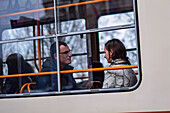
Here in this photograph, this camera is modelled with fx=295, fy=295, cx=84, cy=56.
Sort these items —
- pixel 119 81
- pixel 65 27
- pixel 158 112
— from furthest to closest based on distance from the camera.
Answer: pixel 65 27
pixel 119 81
pixel 158 112

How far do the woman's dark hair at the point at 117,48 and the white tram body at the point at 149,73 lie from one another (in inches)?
7.2

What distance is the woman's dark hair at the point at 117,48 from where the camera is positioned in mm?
2723

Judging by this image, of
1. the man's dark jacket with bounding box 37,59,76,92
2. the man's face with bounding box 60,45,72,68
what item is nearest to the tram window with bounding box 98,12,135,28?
the man's face with bounding box 60,45,72,68

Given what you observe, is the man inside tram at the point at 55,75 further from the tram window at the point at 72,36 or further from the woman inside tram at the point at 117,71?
the woman inside tram at the point at 117,71

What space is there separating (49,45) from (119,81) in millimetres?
797

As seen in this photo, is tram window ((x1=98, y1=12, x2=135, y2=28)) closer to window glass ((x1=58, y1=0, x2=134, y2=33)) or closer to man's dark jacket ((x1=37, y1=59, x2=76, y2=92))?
window glass ((x1=58, y1=0, x2=134, y2=33))

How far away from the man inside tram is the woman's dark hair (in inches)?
15.8

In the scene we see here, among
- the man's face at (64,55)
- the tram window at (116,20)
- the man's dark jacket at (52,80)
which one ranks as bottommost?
the man's dark jacket at (52,80)

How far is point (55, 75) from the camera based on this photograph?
2945 millimetres

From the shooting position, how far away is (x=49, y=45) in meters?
2.97

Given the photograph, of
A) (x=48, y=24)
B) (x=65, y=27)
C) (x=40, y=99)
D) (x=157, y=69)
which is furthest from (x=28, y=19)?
(x=157, y=69)

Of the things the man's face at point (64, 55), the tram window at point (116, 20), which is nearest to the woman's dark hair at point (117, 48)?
the tram window at point (116, 20)

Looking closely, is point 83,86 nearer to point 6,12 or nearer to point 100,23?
point 100,23

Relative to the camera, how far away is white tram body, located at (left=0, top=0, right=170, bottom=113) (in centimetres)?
254
